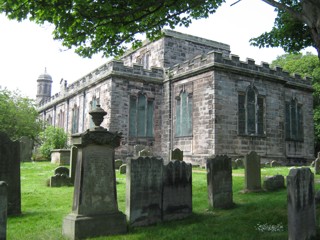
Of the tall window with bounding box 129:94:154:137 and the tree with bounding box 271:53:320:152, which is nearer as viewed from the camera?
the tall window with bounding box 129:94:154:137

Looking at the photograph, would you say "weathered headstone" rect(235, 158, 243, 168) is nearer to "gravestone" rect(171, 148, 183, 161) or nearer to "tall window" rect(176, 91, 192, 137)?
"tall window" rect(176, 91, 192, 137)

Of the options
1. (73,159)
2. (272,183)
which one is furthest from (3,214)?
(272,183)

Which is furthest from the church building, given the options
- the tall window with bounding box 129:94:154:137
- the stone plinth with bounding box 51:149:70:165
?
the stone plinth with bounding box 51:149:70:165

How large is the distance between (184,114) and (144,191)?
1508cm

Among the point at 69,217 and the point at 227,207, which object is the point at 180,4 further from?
the point at 69,217

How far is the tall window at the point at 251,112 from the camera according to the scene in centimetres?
2100

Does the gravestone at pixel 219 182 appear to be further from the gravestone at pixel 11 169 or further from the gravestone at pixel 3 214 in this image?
the gravestone at pixel 3 214

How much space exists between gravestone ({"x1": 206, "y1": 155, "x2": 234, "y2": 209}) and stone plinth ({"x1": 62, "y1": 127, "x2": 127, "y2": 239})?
265 cm

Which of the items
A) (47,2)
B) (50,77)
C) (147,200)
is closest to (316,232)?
(147,200)

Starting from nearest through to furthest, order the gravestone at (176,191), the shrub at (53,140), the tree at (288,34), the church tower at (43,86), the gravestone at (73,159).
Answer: the gravestone at (176,191)
the gravestone at (73,159)
the tree at (288,34)
the shrub at (53,140)
the church tower at (43,86)

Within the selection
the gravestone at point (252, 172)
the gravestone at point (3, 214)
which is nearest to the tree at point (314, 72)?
the gravestone at point (252, 172)

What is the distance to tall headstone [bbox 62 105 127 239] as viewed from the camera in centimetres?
634

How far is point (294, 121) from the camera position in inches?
982

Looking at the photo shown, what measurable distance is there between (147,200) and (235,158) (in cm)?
1359
